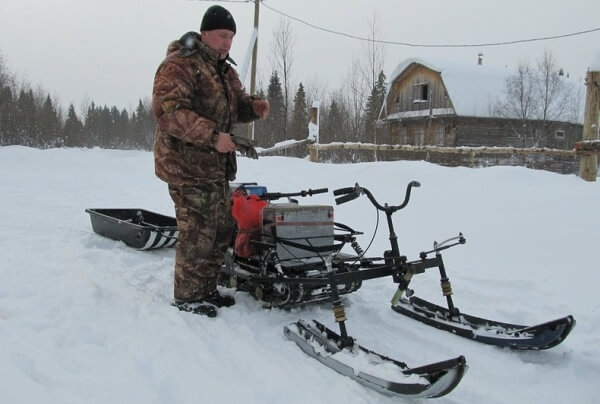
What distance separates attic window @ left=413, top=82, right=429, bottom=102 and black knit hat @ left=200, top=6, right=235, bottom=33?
2508 centimetres

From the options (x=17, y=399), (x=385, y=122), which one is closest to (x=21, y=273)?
(x=17, y=399)

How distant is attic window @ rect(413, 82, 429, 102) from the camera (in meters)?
26.9

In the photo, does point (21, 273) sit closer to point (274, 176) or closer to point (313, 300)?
point (313, 300)

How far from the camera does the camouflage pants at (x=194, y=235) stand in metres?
3.33

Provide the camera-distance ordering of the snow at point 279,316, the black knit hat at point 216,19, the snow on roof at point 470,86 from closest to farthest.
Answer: the snow at point 279,316
the black knit hat at point 216,19
the snow on roof at point 470,86

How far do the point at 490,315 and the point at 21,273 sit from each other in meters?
3.51

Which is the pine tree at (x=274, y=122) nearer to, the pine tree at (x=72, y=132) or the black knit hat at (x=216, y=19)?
the pine tree at (x=72, y=132)

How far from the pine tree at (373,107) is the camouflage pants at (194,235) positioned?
2468 centimetres

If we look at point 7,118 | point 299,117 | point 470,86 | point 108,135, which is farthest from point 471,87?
point 108,135

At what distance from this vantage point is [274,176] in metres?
10.3

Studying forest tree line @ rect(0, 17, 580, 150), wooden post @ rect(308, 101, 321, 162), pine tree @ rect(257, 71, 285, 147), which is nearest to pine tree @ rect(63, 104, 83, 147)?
forest tree line @ rect(0, 17, 580, 150)

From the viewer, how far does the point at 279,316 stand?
340 cm

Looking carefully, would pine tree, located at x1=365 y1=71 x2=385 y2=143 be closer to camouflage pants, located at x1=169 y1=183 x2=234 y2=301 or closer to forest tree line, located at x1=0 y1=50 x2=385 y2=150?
forest tree line, located at x1=0 y1=50 x2=385 y2=150

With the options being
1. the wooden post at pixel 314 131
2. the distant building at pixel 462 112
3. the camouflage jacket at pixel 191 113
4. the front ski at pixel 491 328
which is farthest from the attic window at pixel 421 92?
the camouflage jacket at pixel 191 113
